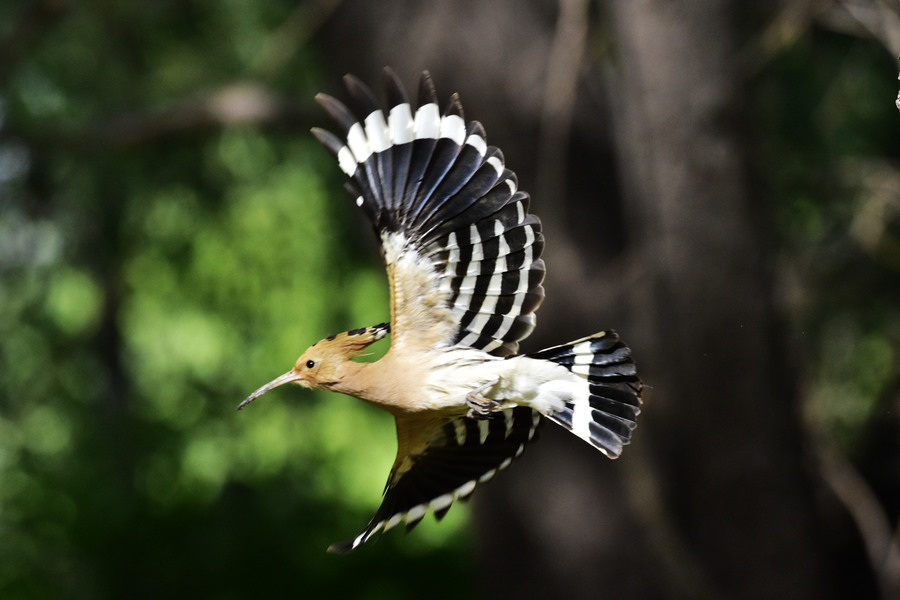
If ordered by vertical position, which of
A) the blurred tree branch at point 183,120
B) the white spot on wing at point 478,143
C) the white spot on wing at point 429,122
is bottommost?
the white spot on wing at point 478,143

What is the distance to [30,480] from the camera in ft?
19.5

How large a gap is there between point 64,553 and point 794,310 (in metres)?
4.41

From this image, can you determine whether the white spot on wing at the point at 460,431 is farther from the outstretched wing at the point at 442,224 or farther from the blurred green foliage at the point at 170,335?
the blurred green foliage at the point at 170,335

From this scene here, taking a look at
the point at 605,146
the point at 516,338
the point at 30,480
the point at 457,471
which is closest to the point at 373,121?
the point at 516,338

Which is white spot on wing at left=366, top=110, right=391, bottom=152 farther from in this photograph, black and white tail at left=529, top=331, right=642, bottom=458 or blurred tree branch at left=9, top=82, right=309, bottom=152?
blurred tree branch at left=9, top=82, right=309, bottom=152

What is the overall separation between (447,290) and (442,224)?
0.23ft

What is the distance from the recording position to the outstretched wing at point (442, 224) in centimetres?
106

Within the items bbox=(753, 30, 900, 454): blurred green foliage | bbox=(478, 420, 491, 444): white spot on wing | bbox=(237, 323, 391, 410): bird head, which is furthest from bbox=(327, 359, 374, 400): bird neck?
bbox=(753, 30, 900, 454): blurred green foliage

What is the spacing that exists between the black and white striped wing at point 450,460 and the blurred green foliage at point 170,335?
2.86 metres

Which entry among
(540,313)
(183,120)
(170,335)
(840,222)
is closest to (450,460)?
(540,313)

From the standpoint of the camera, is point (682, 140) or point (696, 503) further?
point (696, 503)

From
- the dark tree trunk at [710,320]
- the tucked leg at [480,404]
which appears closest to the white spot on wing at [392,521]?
the tucked leg at [480,404]

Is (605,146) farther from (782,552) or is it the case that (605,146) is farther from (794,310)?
(782,552)

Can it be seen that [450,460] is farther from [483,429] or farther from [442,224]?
[442,224]
